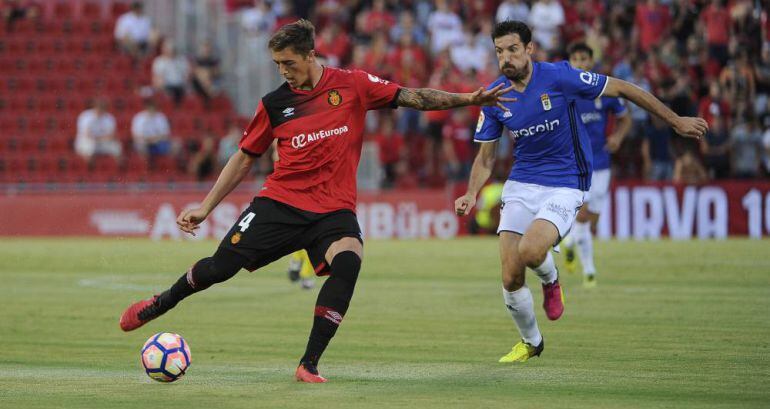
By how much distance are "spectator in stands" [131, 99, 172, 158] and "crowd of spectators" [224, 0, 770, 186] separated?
13.3 ft

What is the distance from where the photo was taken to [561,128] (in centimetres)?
1023

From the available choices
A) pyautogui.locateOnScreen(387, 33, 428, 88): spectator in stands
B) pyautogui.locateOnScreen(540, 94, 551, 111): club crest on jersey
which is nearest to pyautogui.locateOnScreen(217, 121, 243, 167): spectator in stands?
pyautogui.locateOnScreen(387, 33, 428, 88): spectator in stands

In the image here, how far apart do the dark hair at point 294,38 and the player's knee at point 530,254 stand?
2383 millimetres

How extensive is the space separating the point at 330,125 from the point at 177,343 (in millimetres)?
1880

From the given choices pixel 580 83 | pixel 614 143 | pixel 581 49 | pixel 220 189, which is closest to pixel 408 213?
pixel 614 143

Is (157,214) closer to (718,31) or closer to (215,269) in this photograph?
(718,31)

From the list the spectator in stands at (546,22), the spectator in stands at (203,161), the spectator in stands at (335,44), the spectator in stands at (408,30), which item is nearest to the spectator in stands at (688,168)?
the spectator in stands at (546,22)

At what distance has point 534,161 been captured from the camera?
10359 millimetres

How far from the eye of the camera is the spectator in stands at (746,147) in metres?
24.3

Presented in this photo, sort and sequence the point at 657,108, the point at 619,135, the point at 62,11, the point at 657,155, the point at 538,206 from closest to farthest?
the point at 657,108, the point at 538,206, the point at 619,135, the point at 657,155, the point at 62,11

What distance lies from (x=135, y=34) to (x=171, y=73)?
1952 millimetres

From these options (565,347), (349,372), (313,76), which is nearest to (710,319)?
(565,347)

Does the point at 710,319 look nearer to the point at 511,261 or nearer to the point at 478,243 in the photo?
the point at 511,261

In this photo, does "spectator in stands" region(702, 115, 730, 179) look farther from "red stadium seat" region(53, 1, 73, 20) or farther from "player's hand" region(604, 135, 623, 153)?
"red stadium seat" region(53, 1, 73, 20)
